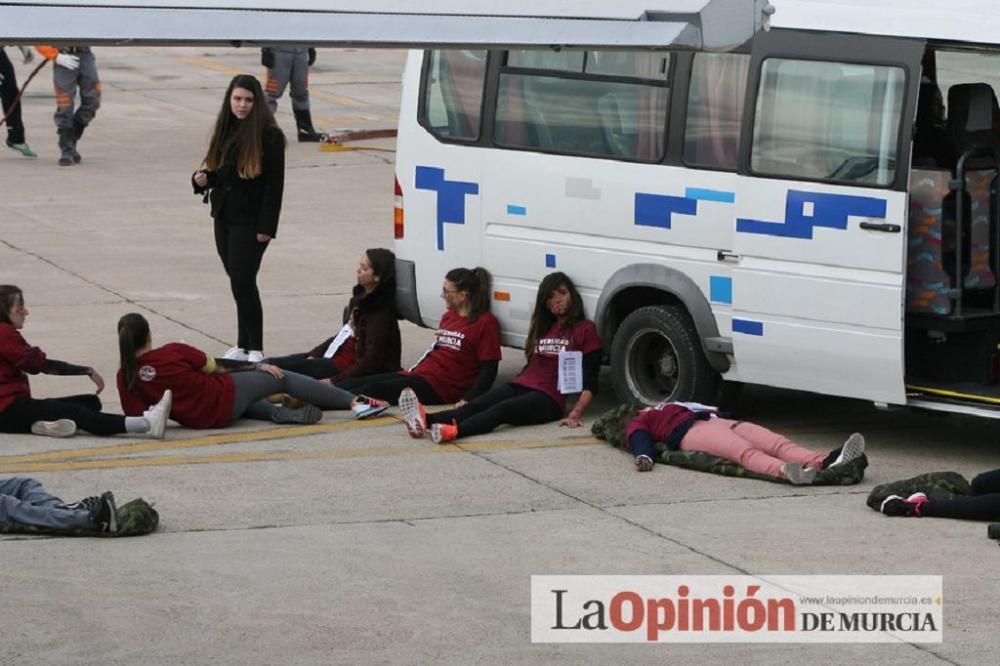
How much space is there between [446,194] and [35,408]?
8.94ft

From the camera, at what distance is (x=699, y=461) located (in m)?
9.85

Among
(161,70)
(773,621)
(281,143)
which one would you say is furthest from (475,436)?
(161,70)

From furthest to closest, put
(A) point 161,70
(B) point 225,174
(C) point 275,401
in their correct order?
(A) point 161,70, (B) point 225,174, (C) point 275,401

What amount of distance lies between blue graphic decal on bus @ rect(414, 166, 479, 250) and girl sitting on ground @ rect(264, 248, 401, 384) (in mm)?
417

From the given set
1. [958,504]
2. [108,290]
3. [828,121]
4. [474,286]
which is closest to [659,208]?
[828,121]

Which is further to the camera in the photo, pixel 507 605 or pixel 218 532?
pixel 218 532

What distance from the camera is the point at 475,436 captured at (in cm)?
1066

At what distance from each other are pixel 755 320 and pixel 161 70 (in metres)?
20.2

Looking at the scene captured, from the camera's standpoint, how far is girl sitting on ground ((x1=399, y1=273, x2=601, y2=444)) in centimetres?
1083

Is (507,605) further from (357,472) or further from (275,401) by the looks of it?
(275,401)

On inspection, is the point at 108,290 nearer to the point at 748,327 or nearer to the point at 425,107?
the point at 425,107

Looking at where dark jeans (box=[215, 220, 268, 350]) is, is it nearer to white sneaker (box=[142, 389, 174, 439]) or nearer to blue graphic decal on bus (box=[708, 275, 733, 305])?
white sneaker (box=[142, 389, 174, 439])
